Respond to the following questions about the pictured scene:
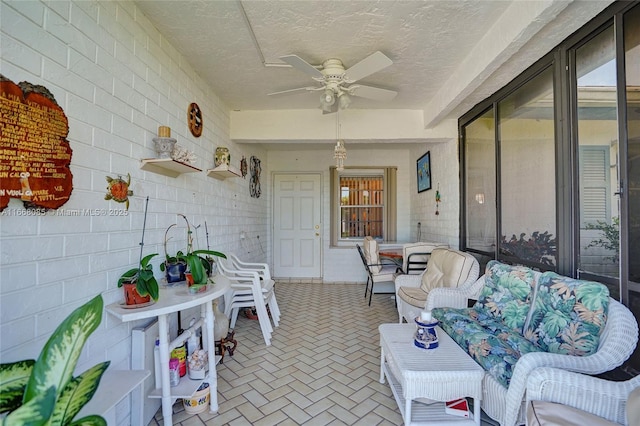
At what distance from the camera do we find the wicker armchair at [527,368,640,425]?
1.23m

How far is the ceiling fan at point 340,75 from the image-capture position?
2.04m

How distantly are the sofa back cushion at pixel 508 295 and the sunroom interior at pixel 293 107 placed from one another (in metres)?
0.33

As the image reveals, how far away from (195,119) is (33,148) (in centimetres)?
166

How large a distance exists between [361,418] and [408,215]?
13.5 ft

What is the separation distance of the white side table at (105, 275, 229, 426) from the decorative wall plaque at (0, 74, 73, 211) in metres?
0.62

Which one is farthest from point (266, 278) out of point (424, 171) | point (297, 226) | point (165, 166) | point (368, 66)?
point (424, 171)

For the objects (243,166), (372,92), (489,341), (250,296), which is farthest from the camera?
(243,166)

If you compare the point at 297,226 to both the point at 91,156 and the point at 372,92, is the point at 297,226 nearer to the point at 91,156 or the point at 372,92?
the point at 372,92

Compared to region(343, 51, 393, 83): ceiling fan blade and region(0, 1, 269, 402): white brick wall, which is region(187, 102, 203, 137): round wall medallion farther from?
region(343, 51, 393, 83): ceiling fan blade

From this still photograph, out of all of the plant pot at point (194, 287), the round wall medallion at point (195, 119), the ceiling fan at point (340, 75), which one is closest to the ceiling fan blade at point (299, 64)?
the ceiling fan at point (340, 75)

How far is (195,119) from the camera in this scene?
9.12 ft

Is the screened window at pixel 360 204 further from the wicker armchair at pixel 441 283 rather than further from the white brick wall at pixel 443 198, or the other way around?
the wicker armchair at pixel 441 283

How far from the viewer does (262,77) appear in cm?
285

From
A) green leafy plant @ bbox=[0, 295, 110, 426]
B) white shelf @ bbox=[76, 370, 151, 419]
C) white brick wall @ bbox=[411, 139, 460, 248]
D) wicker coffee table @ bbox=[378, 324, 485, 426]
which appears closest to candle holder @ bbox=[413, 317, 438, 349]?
wicker coffee table @ bbox=[378, 324, 485, 426]
